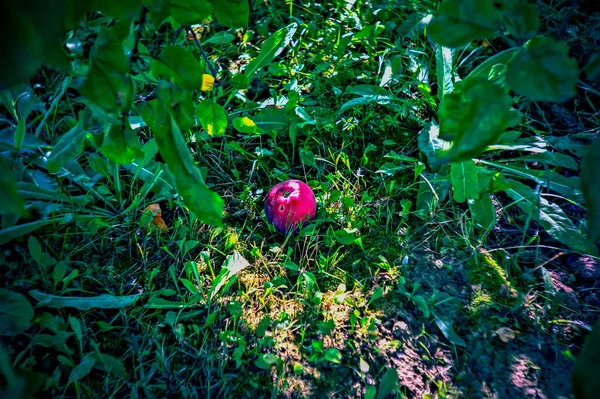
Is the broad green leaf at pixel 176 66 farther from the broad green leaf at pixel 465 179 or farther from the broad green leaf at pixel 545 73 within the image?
the broad green leaf at pixel 465 179

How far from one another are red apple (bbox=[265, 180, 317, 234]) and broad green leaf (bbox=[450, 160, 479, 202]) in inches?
23.3

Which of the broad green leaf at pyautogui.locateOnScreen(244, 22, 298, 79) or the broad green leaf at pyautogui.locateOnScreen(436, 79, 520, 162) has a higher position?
the broad green leaf at pyautogui.locateOnScreen(436, 79, 520, 162)

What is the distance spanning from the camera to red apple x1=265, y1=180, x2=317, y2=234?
191 cm

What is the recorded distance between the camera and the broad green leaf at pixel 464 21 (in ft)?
2.89

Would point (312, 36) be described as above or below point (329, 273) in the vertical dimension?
above

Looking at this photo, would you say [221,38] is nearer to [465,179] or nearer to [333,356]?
[465,179]

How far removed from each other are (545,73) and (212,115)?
112 cm

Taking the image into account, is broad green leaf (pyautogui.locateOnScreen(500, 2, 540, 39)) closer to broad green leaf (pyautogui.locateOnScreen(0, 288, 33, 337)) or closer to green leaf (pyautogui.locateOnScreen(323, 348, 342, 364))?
green leaf (pyautogui.locateOnScreen(323, 348, 342, 364))

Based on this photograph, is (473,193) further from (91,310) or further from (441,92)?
(91,310)

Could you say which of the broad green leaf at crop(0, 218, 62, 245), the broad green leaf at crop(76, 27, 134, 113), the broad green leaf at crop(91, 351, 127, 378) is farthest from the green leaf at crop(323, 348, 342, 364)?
the broad green leaf at crop(0, 218, 62, 245)

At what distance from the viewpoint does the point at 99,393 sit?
5.19ft

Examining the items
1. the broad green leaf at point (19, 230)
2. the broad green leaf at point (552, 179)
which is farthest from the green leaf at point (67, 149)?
the broad green leaf at point (552, 179)

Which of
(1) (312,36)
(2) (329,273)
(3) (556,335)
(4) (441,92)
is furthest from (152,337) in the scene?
(1) (312,36)

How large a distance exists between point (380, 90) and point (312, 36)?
0.63 metres
